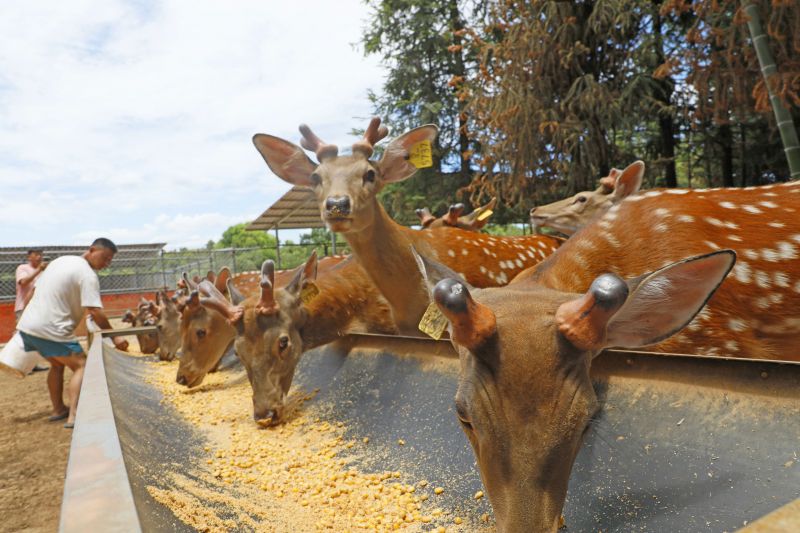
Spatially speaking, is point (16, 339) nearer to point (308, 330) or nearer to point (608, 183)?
point (308, 330)

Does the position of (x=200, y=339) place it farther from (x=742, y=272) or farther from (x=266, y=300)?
(x=742, y=272)

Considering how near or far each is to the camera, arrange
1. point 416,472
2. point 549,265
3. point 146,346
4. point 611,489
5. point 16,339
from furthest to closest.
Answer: point 146,346 < point 16,339 < point 549,265 < point 416,472 < point 611,489

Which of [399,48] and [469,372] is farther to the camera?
[399,48]

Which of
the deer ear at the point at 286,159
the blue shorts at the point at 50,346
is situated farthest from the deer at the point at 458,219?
the blue shorts at the point at 50,346

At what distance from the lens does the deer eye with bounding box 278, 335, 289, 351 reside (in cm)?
423

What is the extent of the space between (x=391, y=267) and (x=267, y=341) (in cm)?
121

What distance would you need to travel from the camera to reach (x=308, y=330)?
15.3 feet

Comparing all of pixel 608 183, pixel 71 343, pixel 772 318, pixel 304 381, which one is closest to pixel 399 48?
pixel 608 183

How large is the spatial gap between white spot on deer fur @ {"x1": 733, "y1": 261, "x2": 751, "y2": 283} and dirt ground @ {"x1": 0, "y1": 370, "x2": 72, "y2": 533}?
16.1 ft

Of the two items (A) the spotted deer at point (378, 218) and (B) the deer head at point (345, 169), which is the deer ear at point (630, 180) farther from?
(B) the deer head at point (345, 169)

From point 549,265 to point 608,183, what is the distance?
424 centimetres

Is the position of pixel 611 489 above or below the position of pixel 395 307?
below

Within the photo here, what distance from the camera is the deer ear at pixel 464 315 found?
1.56 m

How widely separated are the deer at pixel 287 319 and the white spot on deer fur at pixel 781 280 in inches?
118
